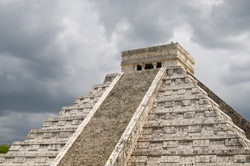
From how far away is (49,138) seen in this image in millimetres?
13594

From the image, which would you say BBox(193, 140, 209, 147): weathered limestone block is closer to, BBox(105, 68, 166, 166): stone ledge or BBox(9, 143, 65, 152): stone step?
BBox(105, 68, 166, 166): stone ledge

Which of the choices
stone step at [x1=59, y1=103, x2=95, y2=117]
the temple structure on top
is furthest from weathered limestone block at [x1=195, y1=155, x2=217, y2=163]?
the temple structure on top

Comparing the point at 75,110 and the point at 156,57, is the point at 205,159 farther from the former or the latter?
the point at 156,57

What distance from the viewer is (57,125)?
14195 millimetres

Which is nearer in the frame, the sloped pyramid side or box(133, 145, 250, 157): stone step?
box(133, 145, 250, 157): stone step

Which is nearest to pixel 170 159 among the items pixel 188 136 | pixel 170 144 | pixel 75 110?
pixel 170 144

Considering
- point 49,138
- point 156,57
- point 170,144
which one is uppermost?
point 156,57

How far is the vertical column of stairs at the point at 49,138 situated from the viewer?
12781mm

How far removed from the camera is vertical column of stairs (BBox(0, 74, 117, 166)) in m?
12.8

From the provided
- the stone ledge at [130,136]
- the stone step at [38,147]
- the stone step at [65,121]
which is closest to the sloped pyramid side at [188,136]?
the stone ledge at [130,136]

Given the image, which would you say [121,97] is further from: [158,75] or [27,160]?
[27,160]

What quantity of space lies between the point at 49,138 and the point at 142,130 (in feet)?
14.4

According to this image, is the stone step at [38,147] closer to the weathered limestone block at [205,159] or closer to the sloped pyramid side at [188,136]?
the sloped pyramid side at [188,136]

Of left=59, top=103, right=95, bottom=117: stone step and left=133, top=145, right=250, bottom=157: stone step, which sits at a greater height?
left=59, top=103, right=95, bottom=117: stone step
